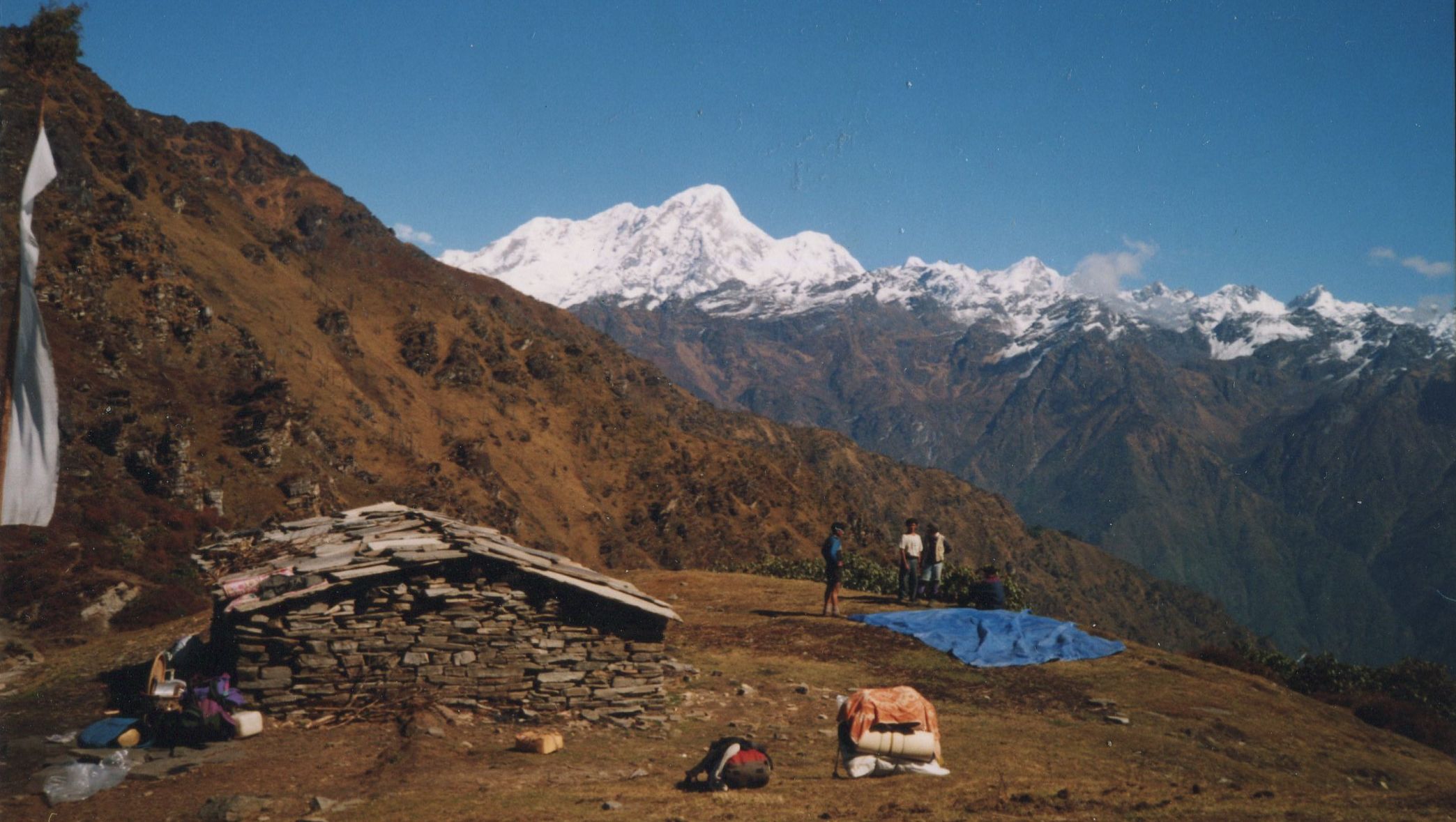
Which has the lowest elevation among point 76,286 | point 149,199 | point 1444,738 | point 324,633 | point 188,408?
point 1444,738

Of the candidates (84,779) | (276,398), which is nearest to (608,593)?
(84,779)

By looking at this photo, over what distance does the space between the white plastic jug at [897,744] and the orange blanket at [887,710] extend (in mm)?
78

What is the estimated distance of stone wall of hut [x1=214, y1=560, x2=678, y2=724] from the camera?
13250mm

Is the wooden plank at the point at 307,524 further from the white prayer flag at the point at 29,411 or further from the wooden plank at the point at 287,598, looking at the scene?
the white prayer flag at the point at 29,411

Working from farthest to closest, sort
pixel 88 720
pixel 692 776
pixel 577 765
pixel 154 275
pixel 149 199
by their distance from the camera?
pixel 149 199 < pixel 154 275 < pixel 88 720 < pixel 577 765 < pixel 692 776

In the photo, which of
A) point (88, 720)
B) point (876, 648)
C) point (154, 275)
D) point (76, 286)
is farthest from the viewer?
point (154, 275)

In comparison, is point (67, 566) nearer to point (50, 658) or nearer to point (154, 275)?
point (50, 658)

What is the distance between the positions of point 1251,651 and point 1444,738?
4.82 meters

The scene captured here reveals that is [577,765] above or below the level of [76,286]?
below

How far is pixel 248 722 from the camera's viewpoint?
12.6m

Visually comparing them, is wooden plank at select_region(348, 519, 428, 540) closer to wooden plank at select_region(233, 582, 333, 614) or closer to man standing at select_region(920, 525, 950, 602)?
wooden plank at select_region(233, 582, 333, 614)

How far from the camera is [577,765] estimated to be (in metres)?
12.3

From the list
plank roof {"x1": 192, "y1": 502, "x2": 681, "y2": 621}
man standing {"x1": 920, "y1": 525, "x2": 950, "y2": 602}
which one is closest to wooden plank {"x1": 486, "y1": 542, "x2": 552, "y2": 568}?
plank roof {"x1": 192, "y1": 502, "x2": 681, "y2": 621}

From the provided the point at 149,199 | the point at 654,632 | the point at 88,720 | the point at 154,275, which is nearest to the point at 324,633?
the point at 88,720
